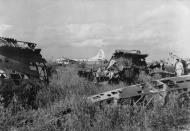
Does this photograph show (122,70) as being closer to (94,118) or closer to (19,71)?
(19,71)

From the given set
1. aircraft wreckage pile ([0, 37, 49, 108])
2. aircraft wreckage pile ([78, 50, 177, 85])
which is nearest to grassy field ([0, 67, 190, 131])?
aircraft wreckage pile ([0, 37, 49, 108])

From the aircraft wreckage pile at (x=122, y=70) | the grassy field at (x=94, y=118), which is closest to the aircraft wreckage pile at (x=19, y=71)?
the grassy field at (x=94, y=118)

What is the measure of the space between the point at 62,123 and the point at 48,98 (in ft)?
10.1

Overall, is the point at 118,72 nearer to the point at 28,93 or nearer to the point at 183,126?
the point at 28,93

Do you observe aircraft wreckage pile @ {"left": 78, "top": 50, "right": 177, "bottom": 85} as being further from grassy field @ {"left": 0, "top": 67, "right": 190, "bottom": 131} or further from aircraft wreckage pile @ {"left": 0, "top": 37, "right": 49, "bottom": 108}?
grassy field @ {"left": 0, "top": 67, "right": 190, "bottom": 131}

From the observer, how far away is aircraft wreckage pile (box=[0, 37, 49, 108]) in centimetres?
880

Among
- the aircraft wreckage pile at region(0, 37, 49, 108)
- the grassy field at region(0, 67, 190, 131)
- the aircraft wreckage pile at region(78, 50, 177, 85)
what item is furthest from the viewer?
the aircraft wreckage pile at region(78, 50, 177, 85)

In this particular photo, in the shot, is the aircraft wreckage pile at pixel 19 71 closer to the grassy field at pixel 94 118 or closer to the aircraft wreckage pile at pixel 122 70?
the grassy field at pixel 94 118

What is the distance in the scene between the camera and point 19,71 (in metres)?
9.79

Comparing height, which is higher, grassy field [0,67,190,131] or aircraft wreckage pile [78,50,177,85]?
aircraft wreckage pile [78,50,177,85]

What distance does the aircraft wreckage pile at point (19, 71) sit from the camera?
880 centimetres

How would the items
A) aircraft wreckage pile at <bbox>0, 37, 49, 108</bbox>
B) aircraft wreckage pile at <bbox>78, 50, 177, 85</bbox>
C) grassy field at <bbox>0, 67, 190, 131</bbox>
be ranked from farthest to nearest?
aircraft wreckage pile at <bbox>78, 50, 177, 85</bbox>
aircraft wreckage pile at <bbox>0, 37, 49, 108</bbox>
grassy field at <bbox>0, 67, 190, 131</bbox>

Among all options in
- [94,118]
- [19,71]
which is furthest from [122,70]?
[94,118]

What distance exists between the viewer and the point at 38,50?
11.1 m
